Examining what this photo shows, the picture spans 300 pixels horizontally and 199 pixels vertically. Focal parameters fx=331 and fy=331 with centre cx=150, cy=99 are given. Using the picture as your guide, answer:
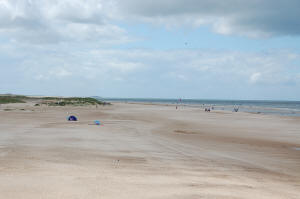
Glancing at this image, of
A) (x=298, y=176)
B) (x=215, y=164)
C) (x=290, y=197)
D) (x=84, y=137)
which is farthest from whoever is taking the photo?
(x=84, y=137)

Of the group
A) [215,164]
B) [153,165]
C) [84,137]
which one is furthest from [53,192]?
[84,137]

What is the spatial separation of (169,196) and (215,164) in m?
4.60

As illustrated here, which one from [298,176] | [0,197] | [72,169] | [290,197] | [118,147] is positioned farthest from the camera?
[118,147]

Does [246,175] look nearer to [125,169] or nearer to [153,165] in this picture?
[153,165]

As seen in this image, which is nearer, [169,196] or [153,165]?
[169,196]

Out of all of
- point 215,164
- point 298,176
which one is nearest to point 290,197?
point 298,176

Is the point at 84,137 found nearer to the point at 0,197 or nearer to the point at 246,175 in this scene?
the point at 246,175

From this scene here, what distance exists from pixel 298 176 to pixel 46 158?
7.86 metres

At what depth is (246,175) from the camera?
31.2ft

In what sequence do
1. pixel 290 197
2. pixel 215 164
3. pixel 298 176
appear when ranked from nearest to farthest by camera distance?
1. pixel 290 197
2. pixel 298 176
3. pixel 215 164

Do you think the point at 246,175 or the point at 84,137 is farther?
the point at 84,137

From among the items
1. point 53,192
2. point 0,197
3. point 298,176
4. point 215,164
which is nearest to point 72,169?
point 53,192

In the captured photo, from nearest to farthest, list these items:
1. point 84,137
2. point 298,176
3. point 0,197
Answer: point 0,197 < point 298,176 < point 84,137

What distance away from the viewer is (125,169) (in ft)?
31.0
